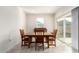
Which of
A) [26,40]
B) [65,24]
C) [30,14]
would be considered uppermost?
[30,14]

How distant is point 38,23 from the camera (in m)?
10.1

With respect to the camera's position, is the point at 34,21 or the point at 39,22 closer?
the point at 34,21

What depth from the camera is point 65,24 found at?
21.8ft
